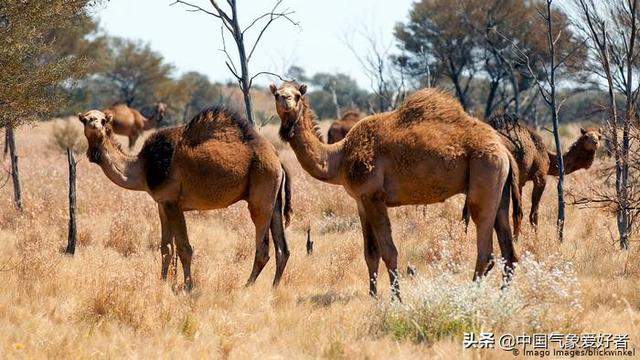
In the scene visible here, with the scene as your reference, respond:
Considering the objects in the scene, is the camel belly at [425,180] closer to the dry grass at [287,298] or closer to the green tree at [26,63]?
the dry grass at [287,298]

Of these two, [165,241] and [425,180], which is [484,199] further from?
[165,241]

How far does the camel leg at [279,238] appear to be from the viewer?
8.85m

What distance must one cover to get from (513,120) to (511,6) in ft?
62.2

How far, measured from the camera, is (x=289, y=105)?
7.68 metres

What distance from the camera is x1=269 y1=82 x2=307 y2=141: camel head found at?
7.68m

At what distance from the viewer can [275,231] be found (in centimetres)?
905

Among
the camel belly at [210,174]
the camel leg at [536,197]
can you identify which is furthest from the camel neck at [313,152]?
the camel leg at [536,197]

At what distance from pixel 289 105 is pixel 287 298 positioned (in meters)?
1.93

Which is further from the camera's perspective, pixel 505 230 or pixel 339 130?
pixel 339 130

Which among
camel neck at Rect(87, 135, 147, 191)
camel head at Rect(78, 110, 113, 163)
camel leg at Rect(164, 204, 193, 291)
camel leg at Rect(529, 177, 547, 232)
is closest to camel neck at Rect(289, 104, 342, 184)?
camel leg at Rect(164, 204, 193, 291)

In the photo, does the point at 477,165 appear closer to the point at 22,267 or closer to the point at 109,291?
the point at 109,291

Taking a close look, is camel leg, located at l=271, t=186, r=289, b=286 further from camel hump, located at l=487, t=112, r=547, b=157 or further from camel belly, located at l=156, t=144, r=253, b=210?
camel hump, located at l=487, t=112, r=547, b=157

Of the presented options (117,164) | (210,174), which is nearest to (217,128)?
(210,174)

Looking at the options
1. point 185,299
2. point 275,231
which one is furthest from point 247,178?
point 185,299
